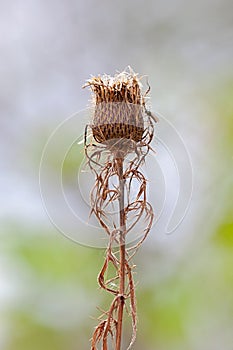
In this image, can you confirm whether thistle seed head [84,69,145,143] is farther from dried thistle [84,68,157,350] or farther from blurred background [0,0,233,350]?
blurred background [0,0,233,350]

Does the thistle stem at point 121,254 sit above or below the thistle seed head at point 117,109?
below

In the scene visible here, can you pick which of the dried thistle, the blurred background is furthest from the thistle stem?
the blurred background

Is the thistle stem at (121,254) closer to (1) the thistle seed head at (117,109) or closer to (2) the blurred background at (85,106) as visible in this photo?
(1) the thistle seed head at (117,109)

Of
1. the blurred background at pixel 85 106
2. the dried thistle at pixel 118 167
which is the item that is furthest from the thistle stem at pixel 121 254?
the blurred background at pixel 85 106

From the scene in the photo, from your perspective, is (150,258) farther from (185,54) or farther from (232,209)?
(185,54)

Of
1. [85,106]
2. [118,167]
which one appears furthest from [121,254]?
[85,106]
